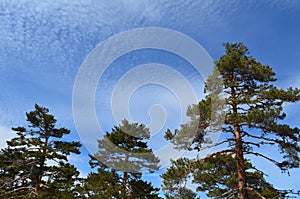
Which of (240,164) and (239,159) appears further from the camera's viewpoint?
(239,159)

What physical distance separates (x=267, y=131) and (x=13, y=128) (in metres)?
20.2

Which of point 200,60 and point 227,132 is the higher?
point 200,60

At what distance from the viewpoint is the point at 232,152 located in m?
14.8

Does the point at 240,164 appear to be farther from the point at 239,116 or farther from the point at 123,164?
the point at 123,164

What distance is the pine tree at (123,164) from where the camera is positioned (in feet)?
69.4

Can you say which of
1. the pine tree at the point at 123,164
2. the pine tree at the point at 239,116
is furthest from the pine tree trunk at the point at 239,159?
the pine tree at the point at 123,164

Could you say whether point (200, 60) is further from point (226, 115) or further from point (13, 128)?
point (13, 128)

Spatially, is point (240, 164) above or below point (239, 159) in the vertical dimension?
below

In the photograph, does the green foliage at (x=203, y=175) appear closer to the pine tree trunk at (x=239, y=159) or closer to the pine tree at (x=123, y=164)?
the pine tree trunk at (x=239, y=159)

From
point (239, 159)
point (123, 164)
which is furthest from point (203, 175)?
point (123, 164)

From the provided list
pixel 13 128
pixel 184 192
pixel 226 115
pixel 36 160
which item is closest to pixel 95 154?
pixel 36 160

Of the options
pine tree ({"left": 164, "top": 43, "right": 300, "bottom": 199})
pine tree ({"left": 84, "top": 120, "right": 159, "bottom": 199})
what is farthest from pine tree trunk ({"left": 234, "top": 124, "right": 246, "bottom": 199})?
pine tree ({"left": 84, "top": 120, "right": 159, "bottom": 199})

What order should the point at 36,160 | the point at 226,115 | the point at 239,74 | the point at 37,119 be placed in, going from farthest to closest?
the point at 37,119 < the point at 36,160 < the point at 239,74 < the point at 226,115

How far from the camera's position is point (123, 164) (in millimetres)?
21891
